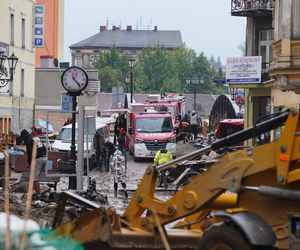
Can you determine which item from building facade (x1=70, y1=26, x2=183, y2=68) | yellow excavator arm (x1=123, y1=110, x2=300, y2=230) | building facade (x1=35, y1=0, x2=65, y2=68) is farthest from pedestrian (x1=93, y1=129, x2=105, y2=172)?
building facade (x1=70, y1=26, x2=183, y2=68)

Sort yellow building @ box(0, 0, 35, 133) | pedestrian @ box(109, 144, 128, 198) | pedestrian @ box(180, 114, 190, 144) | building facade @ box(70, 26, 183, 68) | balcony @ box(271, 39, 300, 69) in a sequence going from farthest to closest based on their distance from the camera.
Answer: building facade @ box(70, 26, 183, 68) → pedestrian @ box(180, 114, 190, 144) → yellow building @ box(0, 0, 35, 133) → balcony @ box(271, 39, 300, 69) → pedestrian @ box(109, 144, 128, 198)

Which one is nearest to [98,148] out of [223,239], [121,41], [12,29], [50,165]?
[50,165]

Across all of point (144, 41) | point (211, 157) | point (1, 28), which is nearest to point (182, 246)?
point (211, 157)

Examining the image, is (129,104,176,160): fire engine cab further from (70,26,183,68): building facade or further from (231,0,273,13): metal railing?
(70,26,183,68): building facade

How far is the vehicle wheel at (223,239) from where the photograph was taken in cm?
1051

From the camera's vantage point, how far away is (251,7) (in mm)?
46219

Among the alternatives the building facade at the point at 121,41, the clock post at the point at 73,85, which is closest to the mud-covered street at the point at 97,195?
the clock post at the point at 73,85

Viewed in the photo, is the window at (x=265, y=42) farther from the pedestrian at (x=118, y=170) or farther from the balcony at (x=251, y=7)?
the pedestrian at (x=118, y=170)

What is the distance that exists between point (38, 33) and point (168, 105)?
950cm

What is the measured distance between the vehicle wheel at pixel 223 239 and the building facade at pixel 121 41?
158 m

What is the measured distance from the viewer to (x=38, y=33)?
58.4 metres

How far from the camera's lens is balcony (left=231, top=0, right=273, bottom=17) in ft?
150

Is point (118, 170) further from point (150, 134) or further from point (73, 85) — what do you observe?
point (150, 134)

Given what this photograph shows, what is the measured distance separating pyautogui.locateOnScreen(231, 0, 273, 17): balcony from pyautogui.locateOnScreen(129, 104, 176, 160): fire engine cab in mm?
5907
